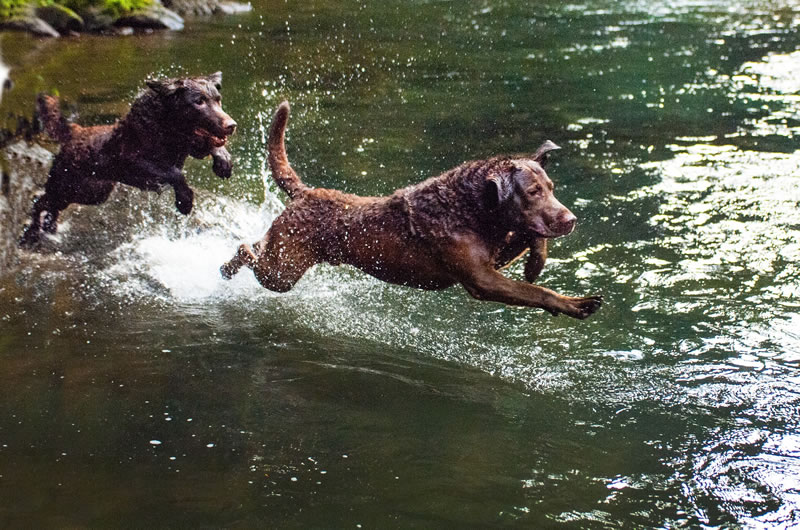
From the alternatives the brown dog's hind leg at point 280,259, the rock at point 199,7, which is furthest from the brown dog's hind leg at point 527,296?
the rock at point 199,7

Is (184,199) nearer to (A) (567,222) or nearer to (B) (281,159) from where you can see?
(B) (281,159)

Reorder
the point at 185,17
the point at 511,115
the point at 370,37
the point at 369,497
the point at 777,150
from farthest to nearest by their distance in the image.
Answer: the point at 185,17
the point at 370,37
the point at 511,115
the point at 777,150
the point at 369,497

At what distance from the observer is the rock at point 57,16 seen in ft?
55.0

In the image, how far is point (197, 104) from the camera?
7.24 metres

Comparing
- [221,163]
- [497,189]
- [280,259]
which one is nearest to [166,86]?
[221,163]

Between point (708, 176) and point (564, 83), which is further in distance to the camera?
point (564, 83)

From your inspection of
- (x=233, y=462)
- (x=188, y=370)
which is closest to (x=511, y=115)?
(x=188, y=370)

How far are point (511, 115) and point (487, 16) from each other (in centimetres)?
866

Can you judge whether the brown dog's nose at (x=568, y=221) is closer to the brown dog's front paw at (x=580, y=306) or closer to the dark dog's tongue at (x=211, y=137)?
the brown dog's front paw at (x=580, y=306)

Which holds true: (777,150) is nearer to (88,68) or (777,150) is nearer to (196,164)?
(196,164)

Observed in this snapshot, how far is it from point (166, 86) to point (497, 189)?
129 inches

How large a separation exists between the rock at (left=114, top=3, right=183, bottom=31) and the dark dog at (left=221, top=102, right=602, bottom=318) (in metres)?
12.4

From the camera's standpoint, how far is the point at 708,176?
965cm

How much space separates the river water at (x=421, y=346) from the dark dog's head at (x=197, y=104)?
125 centimetres
